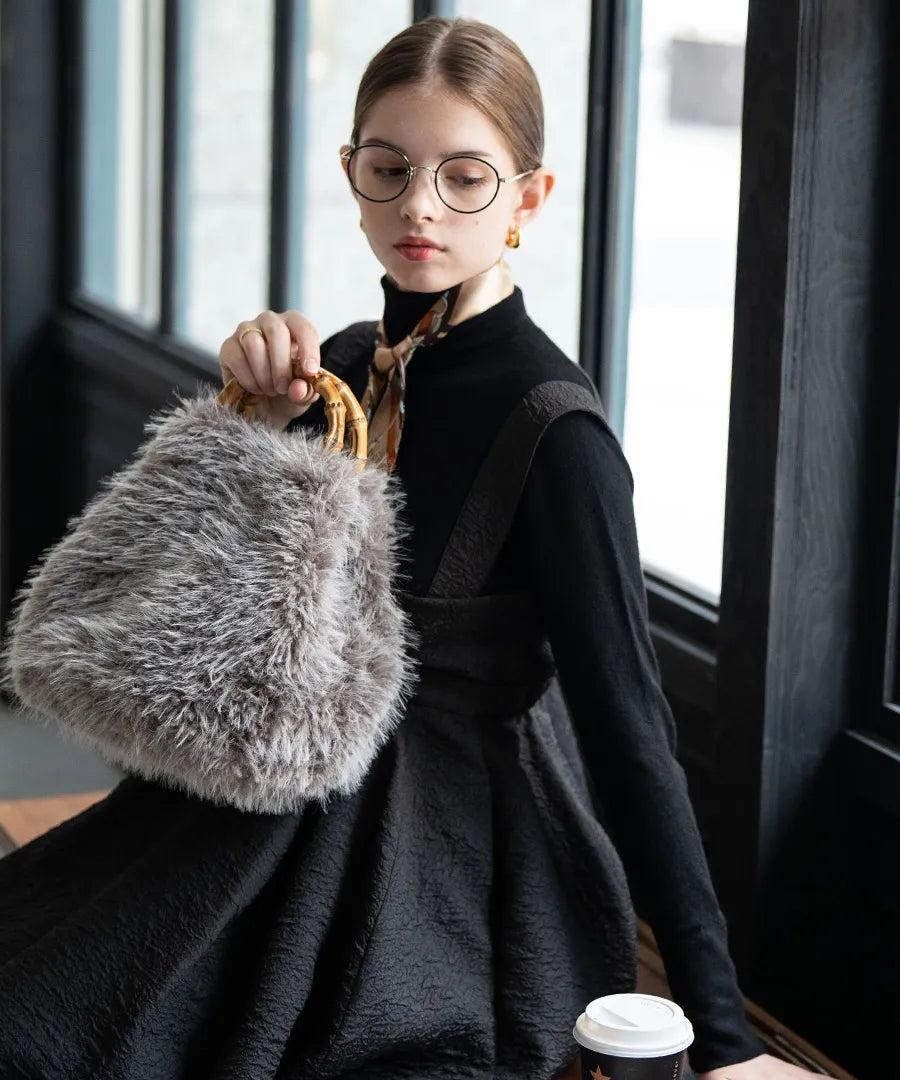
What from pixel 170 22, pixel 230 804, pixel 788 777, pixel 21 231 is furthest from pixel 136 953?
pixel 21 231

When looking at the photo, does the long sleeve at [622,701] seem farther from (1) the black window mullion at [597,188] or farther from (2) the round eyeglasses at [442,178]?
(1) the black window mullion at [597,188]

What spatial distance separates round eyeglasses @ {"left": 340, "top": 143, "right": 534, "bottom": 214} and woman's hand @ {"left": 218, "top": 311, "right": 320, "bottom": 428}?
0.38ft

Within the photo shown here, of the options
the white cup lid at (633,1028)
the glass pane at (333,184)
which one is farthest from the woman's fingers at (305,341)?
the glass pane at (333,184)

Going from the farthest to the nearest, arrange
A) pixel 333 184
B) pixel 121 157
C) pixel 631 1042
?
1. pixel 121 157
2. pixel 333 184
3. pixel 631 1042

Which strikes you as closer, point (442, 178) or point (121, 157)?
point (442, 178)

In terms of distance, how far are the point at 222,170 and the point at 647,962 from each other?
2.04 metres

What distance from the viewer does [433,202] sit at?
1.15 meters

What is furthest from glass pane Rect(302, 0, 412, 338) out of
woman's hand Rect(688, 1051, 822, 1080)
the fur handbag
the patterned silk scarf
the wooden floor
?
woman's hand Rect(688, 1051, 822, 1080)

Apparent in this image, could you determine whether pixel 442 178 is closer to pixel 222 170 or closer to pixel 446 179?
pixel 446 179

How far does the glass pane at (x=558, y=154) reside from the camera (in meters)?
1.93

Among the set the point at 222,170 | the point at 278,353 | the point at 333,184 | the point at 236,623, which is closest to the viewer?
the point at 236,623

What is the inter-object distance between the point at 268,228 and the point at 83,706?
1796 mm

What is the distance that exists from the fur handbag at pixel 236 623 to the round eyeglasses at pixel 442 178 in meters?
0.15

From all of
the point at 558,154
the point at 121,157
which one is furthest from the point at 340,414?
the point at 121,157
